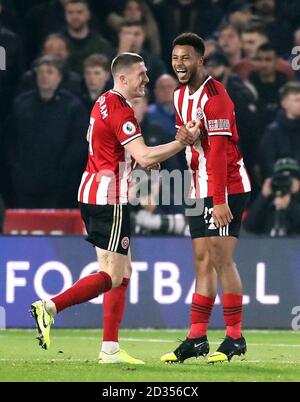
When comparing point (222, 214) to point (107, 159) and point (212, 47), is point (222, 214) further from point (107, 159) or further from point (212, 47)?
point (212, 47)

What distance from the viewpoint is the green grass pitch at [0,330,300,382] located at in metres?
7.71

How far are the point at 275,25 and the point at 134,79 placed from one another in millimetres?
6506

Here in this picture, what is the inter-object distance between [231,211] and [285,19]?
6647 millimetres

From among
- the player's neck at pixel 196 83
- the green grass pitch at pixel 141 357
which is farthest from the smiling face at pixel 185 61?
the green grass pitch at pixel 141 357

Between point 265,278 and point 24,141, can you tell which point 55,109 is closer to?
point 24,141

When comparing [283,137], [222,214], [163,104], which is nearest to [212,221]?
[222,214]

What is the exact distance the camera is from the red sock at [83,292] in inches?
326

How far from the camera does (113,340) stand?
28.0 ft

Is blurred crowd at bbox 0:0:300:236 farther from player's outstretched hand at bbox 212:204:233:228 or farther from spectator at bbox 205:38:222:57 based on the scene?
player's outstretched hand at bbox 212:204:233:228

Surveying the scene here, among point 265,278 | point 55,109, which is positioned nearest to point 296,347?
point 265,278

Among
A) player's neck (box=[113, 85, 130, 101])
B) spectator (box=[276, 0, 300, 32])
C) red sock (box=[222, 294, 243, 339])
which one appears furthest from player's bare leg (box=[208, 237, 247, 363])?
spectator (box=[276, 0, 300, 32])

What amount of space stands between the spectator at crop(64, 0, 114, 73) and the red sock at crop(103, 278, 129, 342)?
18.8 ft

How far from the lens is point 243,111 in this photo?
13.6 meters
